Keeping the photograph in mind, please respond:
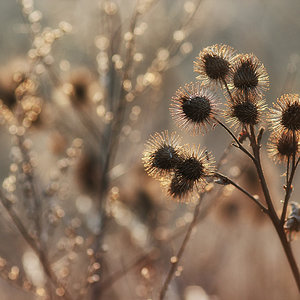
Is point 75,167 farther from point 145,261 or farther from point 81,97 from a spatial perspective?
point 145,261

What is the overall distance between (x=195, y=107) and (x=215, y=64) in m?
0.22

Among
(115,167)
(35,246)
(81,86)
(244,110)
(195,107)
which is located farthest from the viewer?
(81,86)

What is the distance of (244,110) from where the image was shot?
171 cm

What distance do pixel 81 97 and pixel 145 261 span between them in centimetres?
192

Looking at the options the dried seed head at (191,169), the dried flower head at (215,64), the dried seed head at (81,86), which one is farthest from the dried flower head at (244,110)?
the dried seed head at (81,86)

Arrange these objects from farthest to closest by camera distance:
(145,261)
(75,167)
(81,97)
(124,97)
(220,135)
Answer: (220,135) < (75,167) < (81,97) < (145,261) < (124,97)

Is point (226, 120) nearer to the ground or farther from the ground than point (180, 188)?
farther from the ground

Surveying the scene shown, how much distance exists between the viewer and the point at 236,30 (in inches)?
250

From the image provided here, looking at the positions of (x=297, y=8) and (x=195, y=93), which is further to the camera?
(x=297, y=8)

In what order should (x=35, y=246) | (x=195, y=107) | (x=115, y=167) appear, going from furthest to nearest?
(x=115, y=167)
(x=35, y=246)
(x=195, y=107)

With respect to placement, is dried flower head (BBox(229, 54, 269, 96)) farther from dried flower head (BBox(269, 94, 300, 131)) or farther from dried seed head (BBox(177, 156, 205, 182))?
dried seed head (BBox(177, 156, 205, 182))

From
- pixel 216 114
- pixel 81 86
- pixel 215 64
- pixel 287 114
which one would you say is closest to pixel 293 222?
pixel 287 114

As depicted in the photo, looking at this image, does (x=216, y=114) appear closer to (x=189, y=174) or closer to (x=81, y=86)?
(x=189, y=174)

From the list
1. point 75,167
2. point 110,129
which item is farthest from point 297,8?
point 110,129
